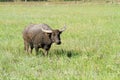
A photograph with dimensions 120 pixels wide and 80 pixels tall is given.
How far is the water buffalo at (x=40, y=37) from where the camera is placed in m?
9.66

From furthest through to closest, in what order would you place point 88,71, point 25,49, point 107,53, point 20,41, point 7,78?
point 20,41
point 25,49
point 107,53
point 88,71
point 7,78

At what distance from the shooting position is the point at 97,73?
7176 millimetres

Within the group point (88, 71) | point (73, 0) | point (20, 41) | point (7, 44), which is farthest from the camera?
point (73, 0)

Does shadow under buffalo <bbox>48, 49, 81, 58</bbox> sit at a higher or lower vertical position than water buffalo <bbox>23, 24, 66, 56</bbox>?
lower

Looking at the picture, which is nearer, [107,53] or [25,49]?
[107,53]

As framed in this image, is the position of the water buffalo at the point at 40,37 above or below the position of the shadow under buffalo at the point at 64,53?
above

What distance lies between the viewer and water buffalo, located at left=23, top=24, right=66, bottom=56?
9663 mm

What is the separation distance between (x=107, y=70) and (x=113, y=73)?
0.42m

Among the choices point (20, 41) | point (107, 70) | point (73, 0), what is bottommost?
point (73, 0)

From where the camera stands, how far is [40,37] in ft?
32.8

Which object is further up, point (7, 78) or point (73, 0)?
point (7, 78)

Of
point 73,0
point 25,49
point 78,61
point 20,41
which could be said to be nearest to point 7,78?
point 78,61

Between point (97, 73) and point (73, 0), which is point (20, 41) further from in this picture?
point (73, 0)

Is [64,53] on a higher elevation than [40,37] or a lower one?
lower
